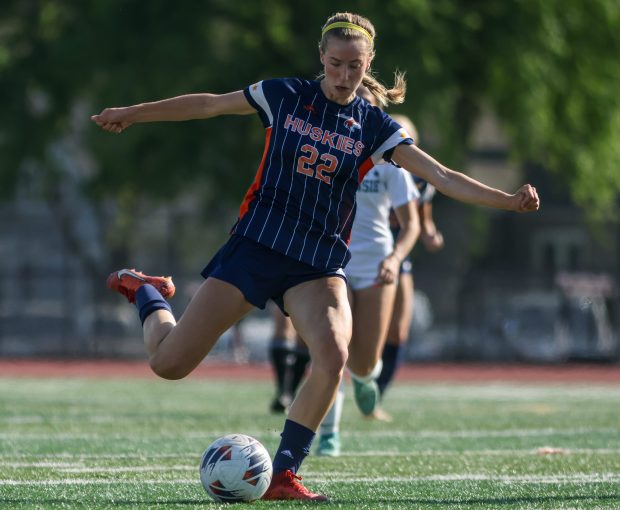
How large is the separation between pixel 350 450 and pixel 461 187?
9.14 feet

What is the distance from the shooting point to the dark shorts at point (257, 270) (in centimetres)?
628

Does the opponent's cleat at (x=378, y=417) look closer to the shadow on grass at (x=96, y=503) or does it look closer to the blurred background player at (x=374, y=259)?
the blurred background player at (x=374, y=259)

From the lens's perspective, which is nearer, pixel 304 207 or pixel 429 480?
pixel 304 207

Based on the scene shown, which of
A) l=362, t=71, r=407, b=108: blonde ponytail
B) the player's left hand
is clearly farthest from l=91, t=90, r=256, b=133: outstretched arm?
the player's left hand

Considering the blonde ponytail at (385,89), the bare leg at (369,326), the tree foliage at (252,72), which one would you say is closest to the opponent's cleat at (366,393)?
the bare leg at (369,326)

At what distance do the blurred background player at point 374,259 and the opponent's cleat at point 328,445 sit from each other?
622mm

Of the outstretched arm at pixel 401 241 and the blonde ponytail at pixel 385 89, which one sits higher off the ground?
the blonde ponytail at pixel 385 89

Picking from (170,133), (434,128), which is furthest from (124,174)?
(434,128)

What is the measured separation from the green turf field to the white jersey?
1283mm

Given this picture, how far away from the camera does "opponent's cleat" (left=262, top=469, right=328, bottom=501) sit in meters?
6.04

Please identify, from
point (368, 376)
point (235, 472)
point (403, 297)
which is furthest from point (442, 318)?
point (235, 472)

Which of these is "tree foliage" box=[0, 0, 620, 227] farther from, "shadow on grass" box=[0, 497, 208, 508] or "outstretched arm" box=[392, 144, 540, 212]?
"shadow on grass" box=[0, 497, 208, 508]

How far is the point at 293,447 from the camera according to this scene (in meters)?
6.18

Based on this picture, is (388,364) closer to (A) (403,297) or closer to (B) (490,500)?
(A) (403,297)
